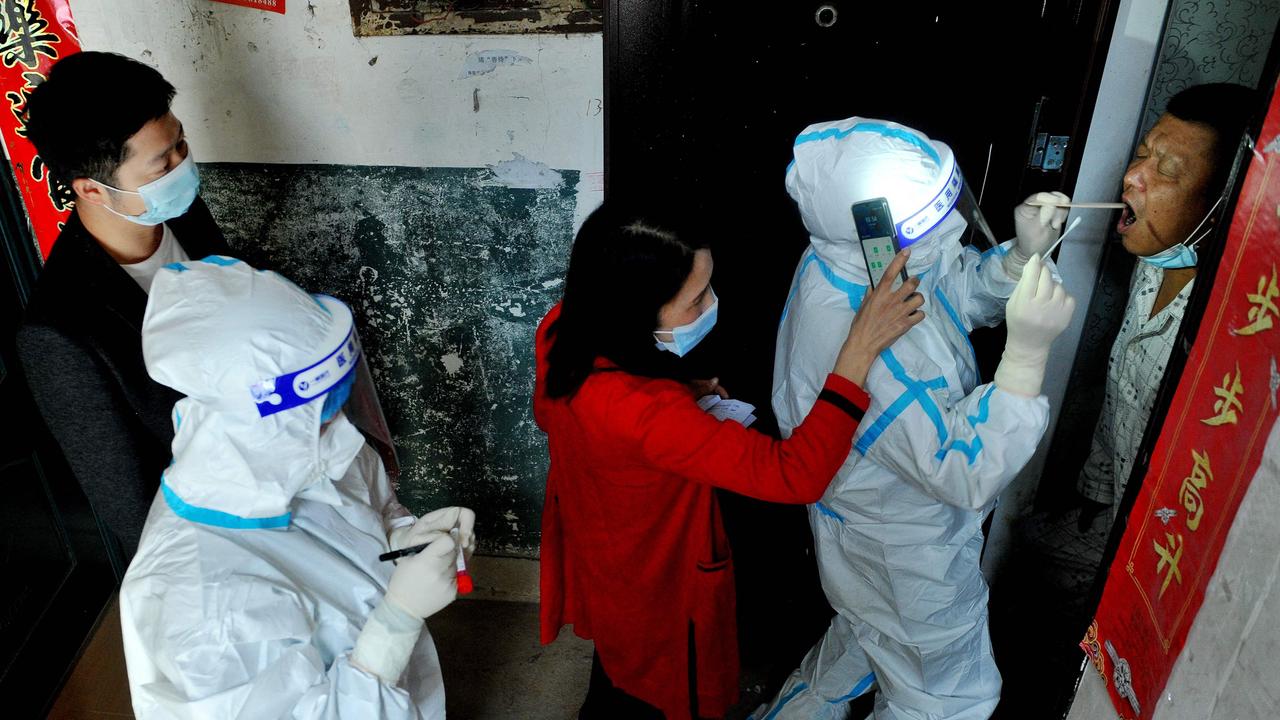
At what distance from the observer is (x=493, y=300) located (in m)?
2.61

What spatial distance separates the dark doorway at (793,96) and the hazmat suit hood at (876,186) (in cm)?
44

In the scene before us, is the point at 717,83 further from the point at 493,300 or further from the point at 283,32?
the point at 283,32

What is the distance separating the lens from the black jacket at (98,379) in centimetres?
167

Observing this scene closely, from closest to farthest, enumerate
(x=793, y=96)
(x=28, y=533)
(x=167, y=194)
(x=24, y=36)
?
(x=167, y=194)
(x=793, y=96)
(x=24, y=36)
(x=28, y=533)

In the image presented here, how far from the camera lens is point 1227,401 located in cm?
92

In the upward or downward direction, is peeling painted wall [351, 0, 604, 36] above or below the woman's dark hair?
above

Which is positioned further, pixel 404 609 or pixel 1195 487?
pixel 404 609

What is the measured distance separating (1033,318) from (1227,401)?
1.63 ft

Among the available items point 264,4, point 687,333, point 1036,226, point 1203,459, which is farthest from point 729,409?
point 264,4

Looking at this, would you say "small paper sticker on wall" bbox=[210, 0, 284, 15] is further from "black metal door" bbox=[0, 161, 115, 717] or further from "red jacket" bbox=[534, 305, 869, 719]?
"red jacket" bbox=[534, 305, 869, 719]

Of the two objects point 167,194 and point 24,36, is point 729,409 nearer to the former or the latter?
point 167,194

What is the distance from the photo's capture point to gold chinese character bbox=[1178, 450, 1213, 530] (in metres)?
0.95

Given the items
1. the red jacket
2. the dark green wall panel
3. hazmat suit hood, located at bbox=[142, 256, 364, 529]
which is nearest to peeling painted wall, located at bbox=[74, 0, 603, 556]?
the dark green wall panel

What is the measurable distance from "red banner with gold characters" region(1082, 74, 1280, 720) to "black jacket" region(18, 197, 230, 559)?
1.87 metres
